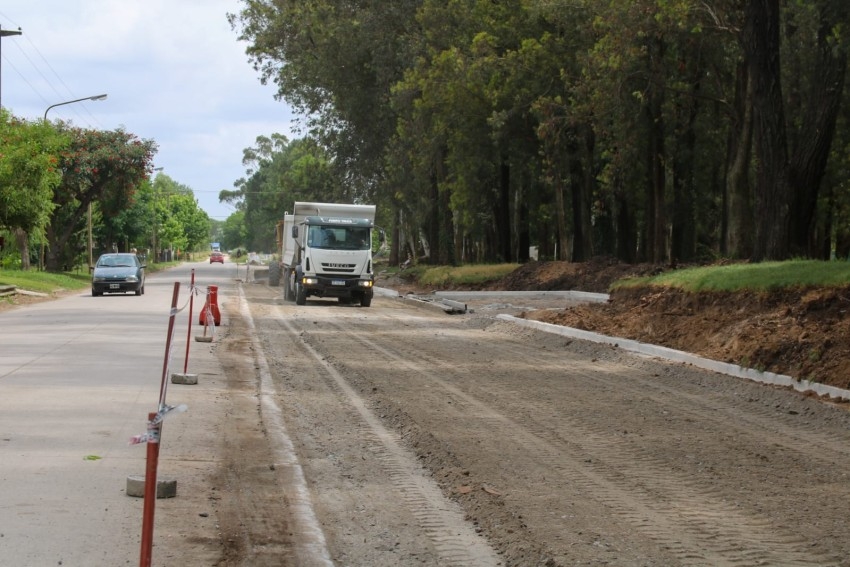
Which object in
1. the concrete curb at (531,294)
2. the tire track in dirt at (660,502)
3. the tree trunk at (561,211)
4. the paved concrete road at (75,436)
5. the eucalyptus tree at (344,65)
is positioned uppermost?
the eucalyptus tree at (344,65)

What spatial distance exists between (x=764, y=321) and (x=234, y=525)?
1223 centimetres

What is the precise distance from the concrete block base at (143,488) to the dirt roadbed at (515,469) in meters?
0.16

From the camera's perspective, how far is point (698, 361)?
1784 cm

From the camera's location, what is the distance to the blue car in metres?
41.0

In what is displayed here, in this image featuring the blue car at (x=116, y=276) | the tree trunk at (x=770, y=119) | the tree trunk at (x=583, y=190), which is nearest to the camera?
the tree trunk at (x=770, y=119)

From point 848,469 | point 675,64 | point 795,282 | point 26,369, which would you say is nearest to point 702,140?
point 675,64

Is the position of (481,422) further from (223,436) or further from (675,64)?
(675,64)

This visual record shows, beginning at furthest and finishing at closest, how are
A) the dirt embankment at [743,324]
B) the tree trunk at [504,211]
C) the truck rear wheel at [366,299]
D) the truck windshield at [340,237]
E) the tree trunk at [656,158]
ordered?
the tree trunk at [504,211]
the tree trunk at [656,158]
the truck rear wheel at [366,299]
the truck windshield at [340,237]
the dirt embankment at [743,324]

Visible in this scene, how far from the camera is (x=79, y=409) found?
1240 centimetres

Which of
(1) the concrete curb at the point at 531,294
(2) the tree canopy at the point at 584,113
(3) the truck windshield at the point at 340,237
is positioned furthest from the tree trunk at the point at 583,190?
(3) the truck windshield at the point at 340,237

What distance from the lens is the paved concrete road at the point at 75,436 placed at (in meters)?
6.86

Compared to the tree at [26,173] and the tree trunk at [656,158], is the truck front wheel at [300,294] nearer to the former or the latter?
the tree at [26,173]

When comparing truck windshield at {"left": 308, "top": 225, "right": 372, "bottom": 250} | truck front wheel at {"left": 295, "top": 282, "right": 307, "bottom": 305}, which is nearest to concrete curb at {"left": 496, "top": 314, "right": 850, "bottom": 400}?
truck windshield at {"left": 308, "top": 225, "right": 372, "bottom": 250}

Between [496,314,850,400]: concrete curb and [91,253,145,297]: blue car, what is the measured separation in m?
20.0
